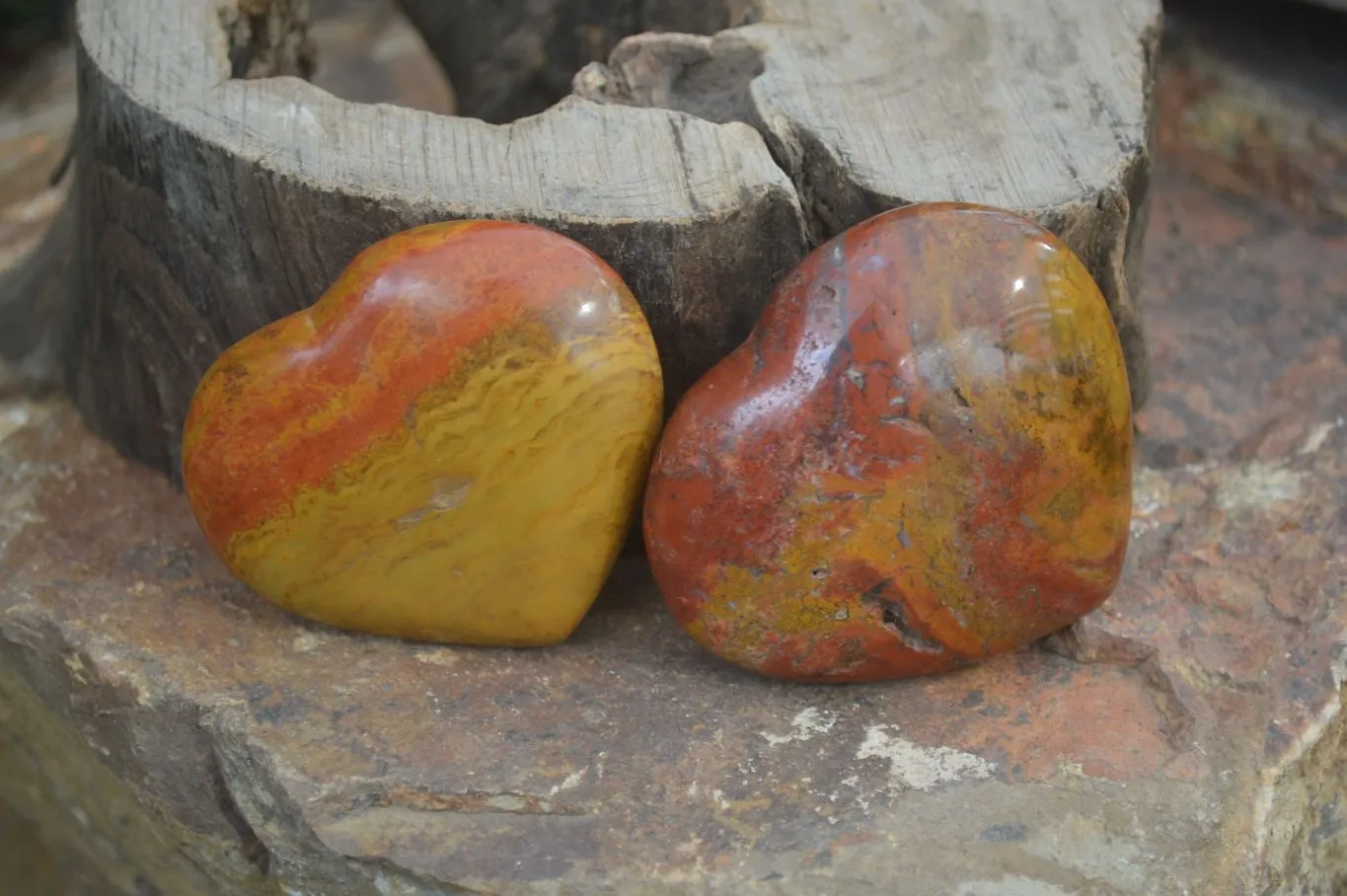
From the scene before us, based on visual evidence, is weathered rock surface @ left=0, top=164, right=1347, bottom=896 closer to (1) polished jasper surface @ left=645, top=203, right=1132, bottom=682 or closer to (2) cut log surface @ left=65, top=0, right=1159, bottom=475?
(1) polished jasper surface @ left=645, top=203, right=1132, bottom=682

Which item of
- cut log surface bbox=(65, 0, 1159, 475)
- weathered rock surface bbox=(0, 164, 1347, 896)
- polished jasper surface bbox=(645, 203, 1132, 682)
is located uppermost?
cut log surface bbox=(65, 0, 1159, 475)

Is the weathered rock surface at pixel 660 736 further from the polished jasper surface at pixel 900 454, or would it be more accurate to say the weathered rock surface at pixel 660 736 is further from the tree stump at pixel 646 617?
the polished jasper surface at pixel 900 454

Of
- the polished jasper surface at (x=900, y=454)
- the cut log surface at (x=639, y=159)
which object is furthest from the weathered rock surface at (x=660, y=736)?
the cut log surface at (x=639, y=159)

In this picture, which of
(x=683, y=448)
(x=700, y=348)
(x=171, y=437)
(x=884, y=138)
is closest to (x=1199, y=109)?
(x=884, y=138)

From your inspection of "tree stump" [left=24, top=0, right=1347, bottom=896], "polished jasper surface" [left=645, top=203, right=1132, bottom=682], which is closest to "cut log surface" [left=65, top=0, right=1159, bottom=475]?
"tree stump" [left=24, top=0, right=1347, bottom=896]

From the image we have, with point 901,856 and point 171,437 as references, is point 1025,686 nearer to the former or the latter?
point 901,856
